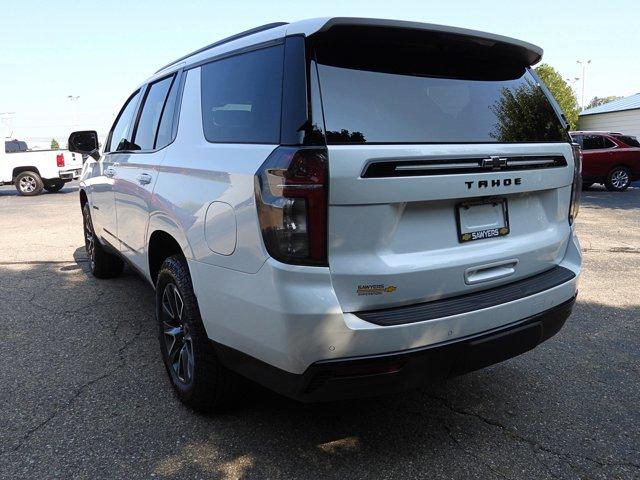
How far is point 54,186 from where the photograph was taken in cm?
1800

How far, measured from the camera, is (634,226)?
912 cm

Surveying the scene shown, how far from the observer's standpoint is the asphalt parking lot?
245 cm

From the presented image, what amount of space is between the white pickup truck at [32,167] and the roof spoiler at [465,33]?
16.5 meters

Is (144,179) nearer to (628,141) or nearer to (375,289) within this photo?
(375,289)

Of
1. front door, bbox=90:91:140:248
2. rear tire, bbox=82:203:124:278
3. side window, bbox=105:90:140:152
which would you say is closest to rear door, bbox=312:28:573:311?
side window, bbox=105:90:140:152

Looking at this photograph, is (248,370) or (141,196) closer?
(248,370)

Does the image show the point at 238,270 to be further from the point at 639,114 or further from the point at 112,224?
the point at 639,114

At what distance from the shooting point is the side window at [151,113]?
138 inches

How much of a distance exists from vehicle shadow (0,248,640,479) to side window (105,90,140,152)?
1550mm

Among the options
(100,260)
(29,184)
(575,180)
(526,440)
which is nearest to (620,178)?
(575,180)

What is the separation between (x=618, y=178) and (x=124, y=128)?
14.7 m

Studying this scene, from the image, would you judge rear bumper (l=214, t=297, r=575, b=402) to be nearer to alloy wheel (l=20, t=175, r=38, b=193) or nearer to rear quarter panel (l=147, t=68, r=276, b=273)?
rear quarter panel (l=147, t=68, r=276, b=273)

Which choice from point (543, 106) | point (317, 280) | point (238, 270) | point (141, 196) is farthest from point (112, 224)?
point (543, 106)

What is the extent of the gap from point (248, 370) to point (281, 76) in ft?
4.13
